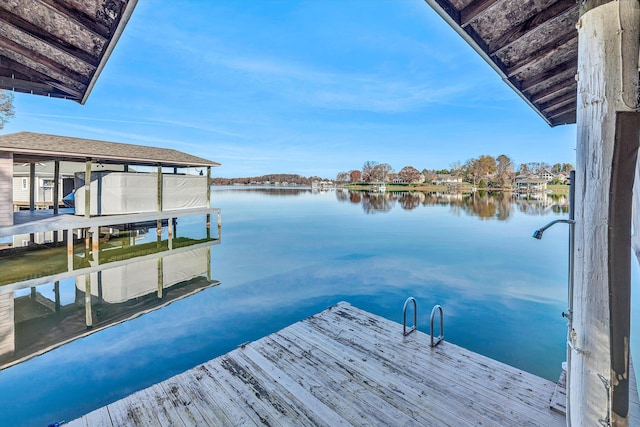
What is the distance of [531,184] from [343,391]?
78.4 m

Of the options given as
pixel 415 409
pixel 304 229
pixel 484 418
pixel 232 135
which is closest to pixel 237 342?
pixel 415 409

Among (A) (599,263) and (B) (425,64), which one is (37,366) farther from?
(B) (425,64)

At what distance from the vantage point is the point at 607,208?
1.15 m

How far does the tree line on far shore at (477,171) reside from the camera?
71.6m

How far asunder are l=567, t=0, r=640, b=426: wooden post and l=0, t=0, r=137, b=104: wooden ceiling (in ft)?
7.41

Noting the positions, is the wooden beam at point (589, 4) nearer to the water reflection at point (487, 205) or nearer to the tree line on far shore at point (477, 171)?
the water reflection at point (487, 205)

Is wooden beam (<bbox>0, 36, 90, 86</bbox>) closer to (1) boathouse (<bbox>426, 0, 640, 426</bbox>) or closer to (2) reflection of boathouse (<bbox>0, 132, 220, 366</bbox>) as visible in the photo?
(1) boathouse (<bbox>426, 0, 640, 426</bbox>)

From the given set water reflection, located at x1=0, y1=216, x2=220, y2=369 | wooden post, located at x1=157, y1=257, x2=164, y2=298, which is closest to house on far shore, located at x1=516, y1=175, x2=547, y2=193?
water reflection, located at x1=0, y1=216, x2=220, y2=369

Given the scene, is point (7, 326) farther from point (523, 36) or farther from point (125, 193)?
point (523, 36)

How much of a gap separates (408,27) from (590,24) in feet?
81.7

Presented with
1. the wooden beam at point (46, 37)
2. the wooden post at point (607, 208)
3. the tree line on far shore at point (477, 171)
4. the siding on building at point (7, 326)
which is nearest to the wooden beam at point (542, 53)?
the wooden post at point (607, 208)

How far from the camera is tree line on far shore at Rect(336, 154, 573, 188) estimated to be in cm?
7156

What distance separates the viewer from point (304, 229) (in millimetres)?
21281

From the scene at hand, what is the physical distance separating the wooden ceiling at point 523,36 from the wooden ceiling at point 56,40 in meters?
1.99
